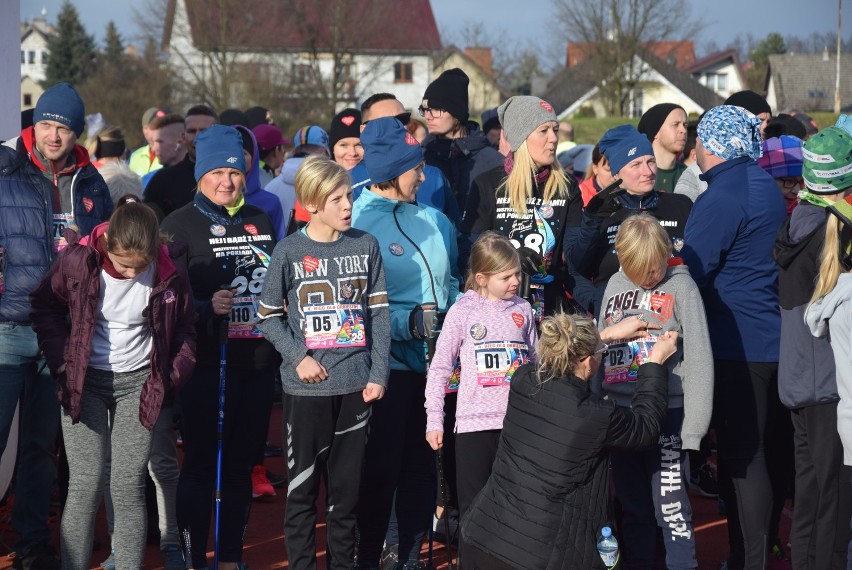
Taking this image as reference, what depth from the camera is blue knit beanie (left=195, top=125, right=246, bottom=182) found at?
557 cm

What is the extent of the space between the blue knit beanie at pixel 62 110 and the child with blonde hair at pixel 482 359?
2.43m

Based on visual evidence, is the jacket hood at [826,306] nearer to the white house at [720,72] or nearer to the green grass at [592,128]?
the green grass at [592,128]

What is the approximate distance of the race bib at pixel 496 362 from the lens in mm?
5027

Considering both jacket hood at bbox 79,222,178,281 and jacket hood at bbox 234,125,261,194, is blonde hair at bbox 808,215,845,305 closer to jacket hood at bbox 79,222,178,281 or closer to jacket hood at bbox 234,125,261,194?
jacket hood at bbox 79,222,178,281

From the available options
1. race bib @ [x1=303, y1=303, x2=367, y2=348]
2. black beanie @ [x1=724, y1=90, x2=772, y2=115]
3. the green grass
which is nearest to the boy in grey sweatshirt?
race bib @ [x1=303, y1=303, x2=367, y2=348]

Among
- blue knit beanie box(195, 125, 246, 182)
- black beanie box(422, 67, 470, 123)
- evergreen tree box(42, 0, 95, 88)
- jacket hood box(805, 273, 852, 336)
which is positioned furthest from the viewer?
evergreen tree box(42, 0, 95, 88)

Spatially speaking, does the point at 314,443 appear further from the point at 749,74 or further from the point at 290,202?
the point at 749,74

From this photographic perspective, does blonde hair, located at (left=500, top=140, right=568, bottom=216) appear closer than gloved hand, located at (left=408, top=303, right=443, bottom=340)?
No

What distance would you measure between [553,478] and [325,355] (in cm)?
132

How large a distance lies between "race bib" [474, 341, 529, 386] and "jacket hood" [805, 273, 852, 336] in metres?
1.33

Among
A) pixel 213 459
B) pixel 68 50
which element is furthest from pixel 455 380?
pixel 68 50

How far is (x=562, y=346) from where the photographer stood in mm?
4363

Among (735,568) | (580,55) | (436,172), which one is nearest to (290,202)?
(436,172)

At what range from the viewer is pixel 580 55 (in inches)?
2336
